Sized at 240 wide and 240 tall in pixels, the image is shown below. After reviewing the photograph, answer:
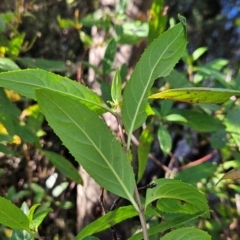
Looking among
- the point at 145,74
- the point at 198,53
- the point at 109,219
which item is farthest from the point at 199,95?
the point at 198,53

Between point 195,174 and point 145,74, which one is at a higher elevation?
point 145,74

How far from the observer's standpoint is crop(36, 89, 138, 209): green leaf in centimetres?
44

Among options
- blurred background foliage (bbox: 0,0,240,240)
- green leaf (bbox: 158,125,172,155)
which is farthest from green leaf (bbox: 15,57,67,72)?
green leaf (bbox: 158,125,172,155)

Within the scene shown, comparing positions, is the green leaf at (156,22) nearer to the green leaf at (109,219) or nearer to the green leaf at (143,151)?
the green leaf at (143,151)

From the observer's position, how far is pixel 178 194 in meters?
0.52

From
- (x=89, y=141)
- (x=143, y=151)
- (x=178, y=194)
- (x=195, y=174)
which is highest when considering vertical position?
(x=89, y=141)

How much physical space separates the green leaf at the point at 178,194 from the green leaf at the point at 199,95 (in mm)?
100

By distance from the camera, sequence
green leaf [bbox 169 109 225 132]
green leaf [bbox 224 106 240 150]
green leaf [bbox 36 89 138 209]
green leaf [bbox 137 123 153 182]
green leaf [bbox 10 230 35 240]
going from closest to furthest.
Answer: green leaf [bbox 36 89 138 209] → green leaf [bbox 10 230 35 240] → green leaf [bbox 137 123 153 182] → green leaf [bbox 224 106 240 150] → green leaf [bbox 169 109 225 132]

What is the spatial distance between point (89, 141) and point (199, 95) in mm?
142

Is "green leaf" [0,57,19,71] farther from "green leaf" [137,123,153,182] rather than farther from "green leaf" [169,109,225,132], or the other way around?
"green leaf" [169,109,225,132]

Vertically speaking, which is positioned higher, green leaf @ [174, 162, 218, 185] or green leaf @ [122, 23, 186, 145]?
green leaf @ [122, 23, 186, 145]

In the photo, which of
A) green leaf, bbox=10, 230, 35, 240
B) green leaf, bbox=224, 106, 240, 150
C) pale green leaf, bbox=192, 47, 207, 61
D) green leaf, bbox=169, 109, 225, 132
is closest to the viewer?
green leaf, bbox=10, 230, 35, 240

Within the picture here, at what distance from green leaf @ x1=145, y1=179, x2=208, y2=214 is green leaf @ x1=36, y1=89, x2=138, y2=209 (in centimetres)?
4

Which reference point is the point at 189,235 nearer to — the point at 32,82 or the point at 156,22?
the point at 32,82
